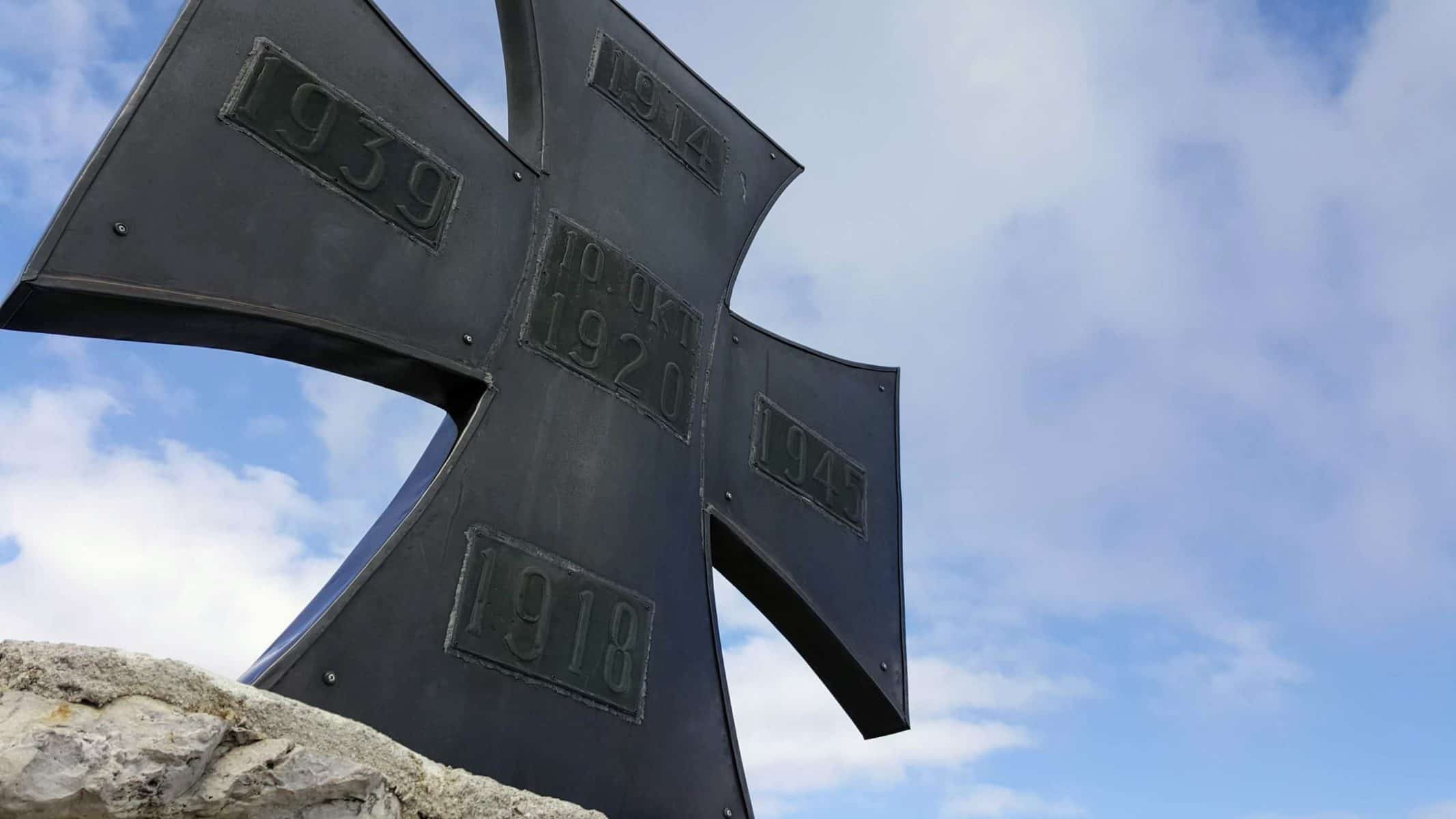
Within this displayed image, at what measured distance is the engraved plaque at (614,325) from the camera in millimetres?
3758

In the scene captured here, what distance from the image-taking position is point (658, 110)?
470 cm

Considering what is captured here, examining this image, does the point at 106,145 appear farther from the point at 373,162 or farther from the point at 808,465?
the point at 808,465

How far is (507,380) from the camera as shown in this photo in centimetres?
350

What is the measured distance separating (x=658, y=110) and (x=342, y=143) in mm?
1675

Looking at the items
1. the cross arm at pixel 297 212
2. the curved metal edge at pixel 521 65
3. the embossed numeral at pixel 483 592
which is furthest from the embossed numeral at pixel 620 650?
the curved metal edge at pixel 521 65

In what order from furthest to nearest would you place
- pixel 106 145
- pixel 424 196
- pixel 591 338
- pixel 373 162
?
pixel 591 338 → pixel 424 196 → pixel 373 162 → pixel 106 145

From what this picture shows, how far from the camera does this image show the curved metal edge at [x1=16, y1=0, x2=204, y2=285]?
2564 millimetres

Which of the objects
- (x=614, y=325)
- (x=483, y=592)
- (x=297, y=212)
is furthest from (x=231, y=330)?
(x=614, y=325)

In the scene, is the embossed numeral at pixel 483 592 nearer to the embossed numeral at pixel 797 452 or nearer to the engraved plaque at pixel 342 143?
the engraved plaque at pixel 342 143

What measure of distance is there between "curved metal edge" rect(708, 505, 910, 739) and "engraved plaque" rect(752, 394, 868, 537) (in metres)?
0.38

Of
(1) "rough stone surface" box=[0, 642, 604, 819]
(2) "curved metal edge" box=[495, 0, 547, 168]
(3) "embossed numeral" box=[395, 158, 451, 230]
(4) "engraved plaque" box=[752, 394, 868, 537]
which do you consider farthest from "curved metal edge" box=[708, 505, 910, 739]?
(1) "rough stone surface" box=[0, 642, 604, 819]

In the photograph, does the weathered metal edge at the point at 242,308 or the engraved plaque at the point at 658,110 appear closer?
the weathered metal edge at the point at 242,308

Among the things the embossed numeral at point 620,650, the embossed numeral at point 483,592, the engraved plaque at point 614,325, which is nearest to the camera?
the embossed numeral at point 483,592

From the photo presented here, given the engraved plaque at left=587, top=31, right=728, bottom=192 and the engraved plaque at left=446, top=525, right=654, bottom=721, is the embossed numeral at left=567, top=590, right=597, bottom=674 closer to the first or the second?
the engraved plaque at left=446, top=525, right=654, bottom=721
